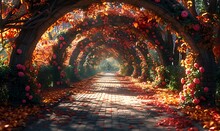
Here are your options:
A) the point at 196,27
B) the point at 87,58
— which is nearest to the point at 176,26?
the point at 196,27

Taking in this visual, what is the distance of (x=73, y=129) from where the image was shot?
21.3ft

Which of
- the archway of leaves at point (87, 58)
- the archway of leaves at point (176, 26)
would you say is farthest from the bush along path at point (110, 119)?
the archway of leaves at point (87, 58)

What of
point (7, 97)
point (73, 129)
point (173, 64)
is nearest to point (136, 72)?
point (173, 64)

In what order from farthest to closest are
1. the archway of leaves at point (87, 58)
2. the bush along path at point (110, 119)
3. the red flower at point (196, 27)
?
the archway of leaves at point (87, 58) → the red flower at point (196, 27) → the bush along path at point (110, 119)

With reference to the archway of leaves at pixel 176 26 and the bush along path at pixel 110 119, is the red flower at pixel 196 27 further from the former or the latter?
the bush along path at pixel 110 119

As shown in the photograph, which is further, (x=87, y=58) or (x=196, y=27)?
(x=87, y=58)

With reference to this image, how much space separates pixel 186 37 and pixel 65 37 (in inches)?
429

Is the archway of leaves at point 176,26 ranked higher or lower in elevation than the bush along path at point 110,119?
higher

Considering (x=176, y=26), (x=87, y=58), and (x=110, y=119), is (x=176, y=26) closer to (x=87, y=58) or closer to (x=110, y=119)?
(x=110, y=119)

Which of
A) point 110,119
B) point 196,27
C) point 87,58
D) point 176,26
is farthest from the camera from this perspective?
point 87,58

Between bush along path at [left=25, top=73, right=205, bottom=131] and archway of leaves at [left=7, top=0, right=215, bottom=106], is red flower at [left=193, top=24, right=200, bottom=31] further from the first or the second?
bush along path at [left=25, top=73, right=205, bottom=131]

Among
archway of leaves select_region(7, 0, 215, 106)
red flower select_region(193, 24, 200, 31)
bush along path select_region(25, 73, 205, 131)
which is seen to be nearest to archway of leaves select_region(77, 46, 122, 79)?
archway of leaves select_region(7, 0, 215, 106)

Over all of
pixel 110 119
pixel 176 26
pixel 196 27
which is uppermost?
pixel 176 26

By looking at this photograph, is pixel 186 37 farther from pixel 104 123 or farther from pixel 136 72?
pixel 136 72
